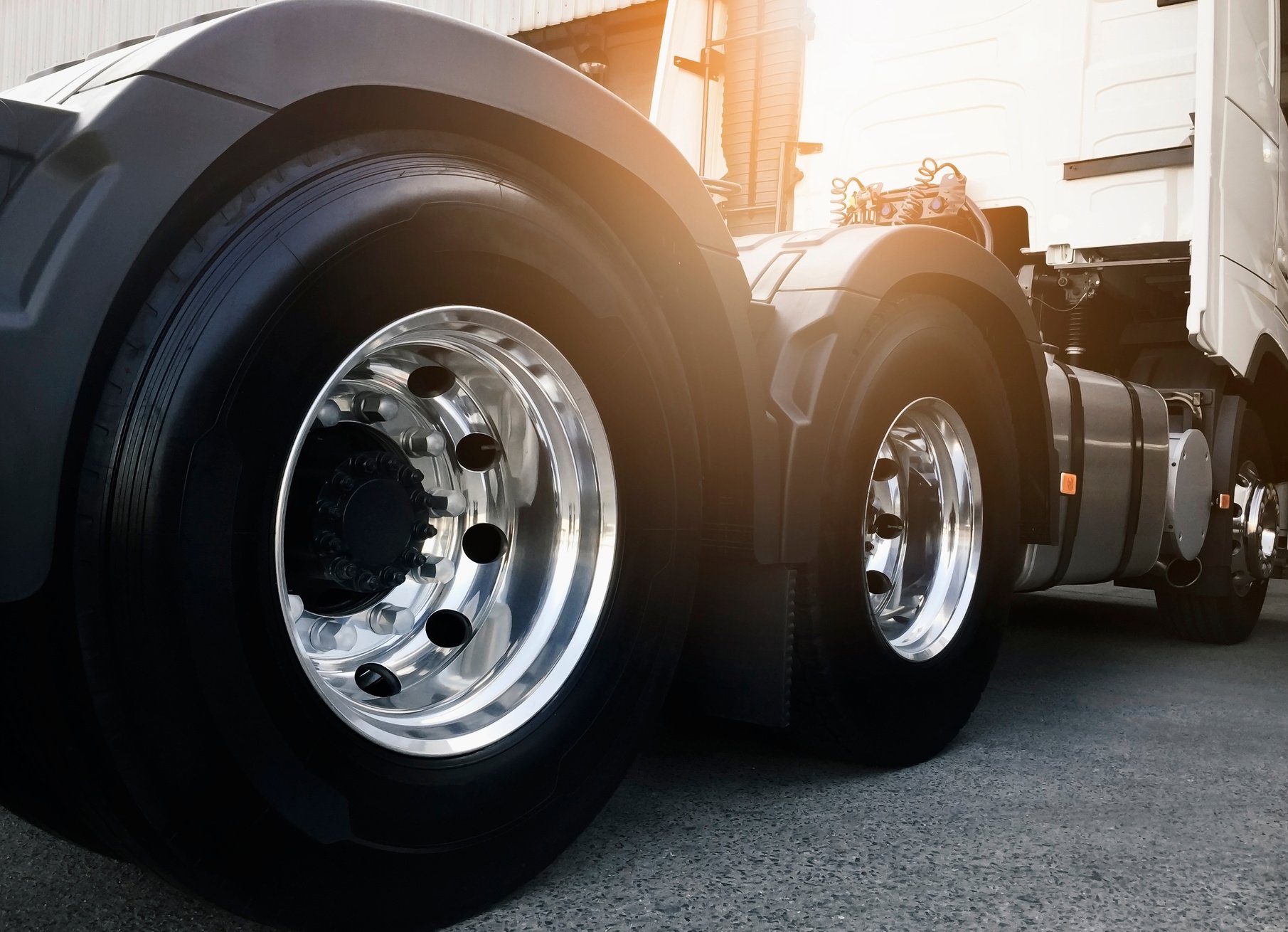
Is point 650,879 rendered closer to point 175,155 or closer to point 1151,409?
point 175,155

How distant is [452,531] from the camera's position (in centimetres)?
180

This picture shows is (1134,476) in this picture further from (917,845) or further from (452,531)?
(452,531)

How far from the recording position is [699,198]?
5.89ft

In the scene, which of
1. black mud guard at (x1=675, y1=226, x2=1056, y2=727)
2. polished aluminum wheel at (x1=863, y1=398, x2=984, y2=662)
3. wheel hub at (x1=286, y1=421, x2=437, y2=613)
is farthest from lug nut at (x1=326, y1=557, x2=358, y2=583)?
polished aluminum wheel at (x1=863, y1=398, x2=984, y2=662)

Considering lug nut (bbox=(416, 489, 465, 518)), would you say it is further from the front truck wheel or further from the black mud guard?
the black mud guard

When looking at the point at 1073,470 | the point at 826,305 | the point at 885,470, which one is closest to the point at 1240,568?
the point at 1073,470

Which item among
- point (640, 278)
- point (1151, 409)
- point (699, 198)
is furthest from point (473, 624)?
point (1151, 409)

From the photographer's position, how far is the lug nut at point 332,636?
1614 mm

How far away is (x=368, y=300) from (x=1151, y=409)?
320cm

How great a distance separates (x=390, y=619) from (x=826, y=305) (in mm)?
971

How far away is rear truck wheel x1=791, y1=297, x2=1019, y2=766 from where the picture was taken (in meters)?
2.11

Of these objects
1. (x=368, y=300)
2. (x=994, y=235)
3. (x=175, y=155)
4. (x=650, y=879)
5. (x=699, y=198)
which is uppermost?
(x=994, y=235)

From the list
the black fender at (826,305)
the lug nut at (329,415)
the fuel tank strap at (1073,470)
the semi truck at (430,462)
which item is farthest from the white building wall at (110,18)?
the lug nut at (329,415)

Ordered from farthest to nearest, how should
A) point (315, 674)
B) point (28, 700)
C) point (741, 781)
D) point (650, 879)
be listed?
1. point (741, 781)
2. point (650, 879)
3. point (315, 674)
4. point (28, 700)
